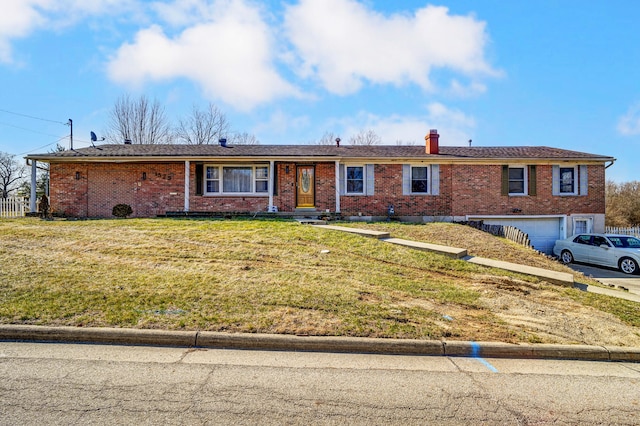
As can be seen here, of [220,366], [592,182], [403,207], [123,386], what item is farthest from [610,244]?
[123,386]

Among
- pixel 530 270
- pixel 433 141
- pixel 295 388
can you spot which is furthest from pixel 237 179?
pixel 295 388

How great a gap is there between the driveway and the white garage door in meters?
2.40

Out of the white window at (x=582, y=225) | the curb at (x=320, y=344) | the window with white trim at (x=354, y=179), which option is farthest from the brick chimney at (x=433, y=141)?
the curb at (x=320, y=344)

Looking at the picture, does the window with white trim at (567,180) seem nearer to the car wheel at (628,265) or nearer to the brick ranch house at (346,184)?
the brick ranch house at (346,184)

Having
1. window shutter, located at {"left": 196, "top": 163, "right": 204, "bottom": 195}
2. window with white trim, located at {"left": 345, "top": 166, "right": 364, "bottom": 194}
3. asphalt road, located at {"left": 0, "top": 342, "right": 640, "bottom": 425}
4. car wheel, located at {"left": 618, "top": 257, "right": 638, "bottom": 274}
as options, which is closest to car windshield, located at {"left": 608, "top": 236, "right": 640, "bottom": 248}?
car wheel, located at {"left": 618, "top": 257, "right": 638, "bottom": 274}

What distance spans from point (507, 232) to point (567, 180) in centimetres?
765

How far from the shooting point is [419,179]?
1748cm

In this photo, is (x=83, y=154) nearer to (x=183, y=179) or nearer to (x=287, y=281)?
(x=183, y=179)

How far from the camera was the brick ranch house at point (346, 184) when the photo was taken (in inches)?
660

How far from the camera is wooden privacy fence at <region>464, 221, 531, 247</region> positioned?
1206cm

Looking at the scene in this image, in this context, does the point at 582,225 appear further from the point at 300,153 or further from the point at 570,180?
the point at 300,153

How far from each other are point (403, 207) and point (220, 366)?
14.3m

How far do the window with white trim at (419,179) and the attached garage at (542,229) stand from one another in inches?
170

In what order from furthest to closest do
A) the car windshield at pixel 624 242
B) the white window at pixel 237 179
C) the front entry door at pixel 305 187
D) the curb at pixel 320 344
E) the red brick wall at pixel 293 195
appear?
the white window at pixel 237 179 → the front entry door at pixel 305 187 → the red brick wall at pixel 293 195 → the car windshield at pixel 624 242 → the curb at pixel 320 344
